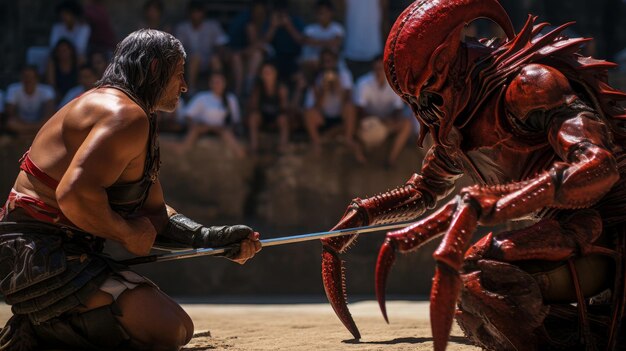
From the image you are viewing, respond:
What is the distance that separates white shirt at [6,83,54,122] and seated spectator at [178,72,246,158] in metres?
1.27

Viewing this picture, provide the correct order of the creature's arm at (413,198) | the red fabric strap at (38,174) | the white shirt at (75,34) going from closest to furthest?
the red fabric strap at (38,174) < the creature's arm at (413,198) < the white shirt at (75,34)

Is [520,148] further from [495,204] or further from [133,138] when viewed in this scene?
[133,138]

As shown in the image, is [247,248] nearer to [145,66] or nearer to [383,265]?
[383,265]

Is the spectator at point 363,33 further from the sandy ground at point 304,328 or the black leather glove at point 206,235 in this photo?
the black leather glove at point 206,235

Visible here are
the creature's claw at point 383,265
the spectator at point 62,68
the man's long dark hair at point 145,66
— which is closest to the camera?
the creature's claw at point 383,265

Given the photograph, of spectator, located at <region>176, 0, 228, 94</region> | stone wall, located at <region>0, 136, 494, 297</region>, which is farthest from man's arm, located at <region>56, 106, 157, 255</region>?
spectator, located at <region>176, 0, 228, 94</region>

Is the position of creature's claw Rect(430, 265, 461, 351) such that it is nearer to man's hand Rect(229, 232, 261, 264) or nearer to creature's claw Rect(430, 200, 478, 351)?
creature's claw Rect(430, 200, 478, 351)

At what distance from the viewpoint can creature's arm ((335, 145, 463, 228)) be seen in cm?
471

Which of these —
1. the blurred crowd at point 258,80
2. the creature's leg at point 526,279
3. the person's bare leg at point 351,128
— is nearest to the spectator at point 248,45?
the blurred crowd at point 258,80

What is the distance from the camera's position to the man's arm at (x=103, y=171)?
4031 mm

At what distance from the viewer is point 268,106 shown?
30.5 ft

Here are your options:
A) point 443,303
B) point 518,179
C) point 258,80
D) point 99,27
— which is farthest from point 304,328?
point 99,27

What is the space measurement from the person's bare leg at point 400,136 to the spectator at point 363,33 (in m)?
0.94

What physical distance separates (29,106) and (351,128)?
9.51 feet
